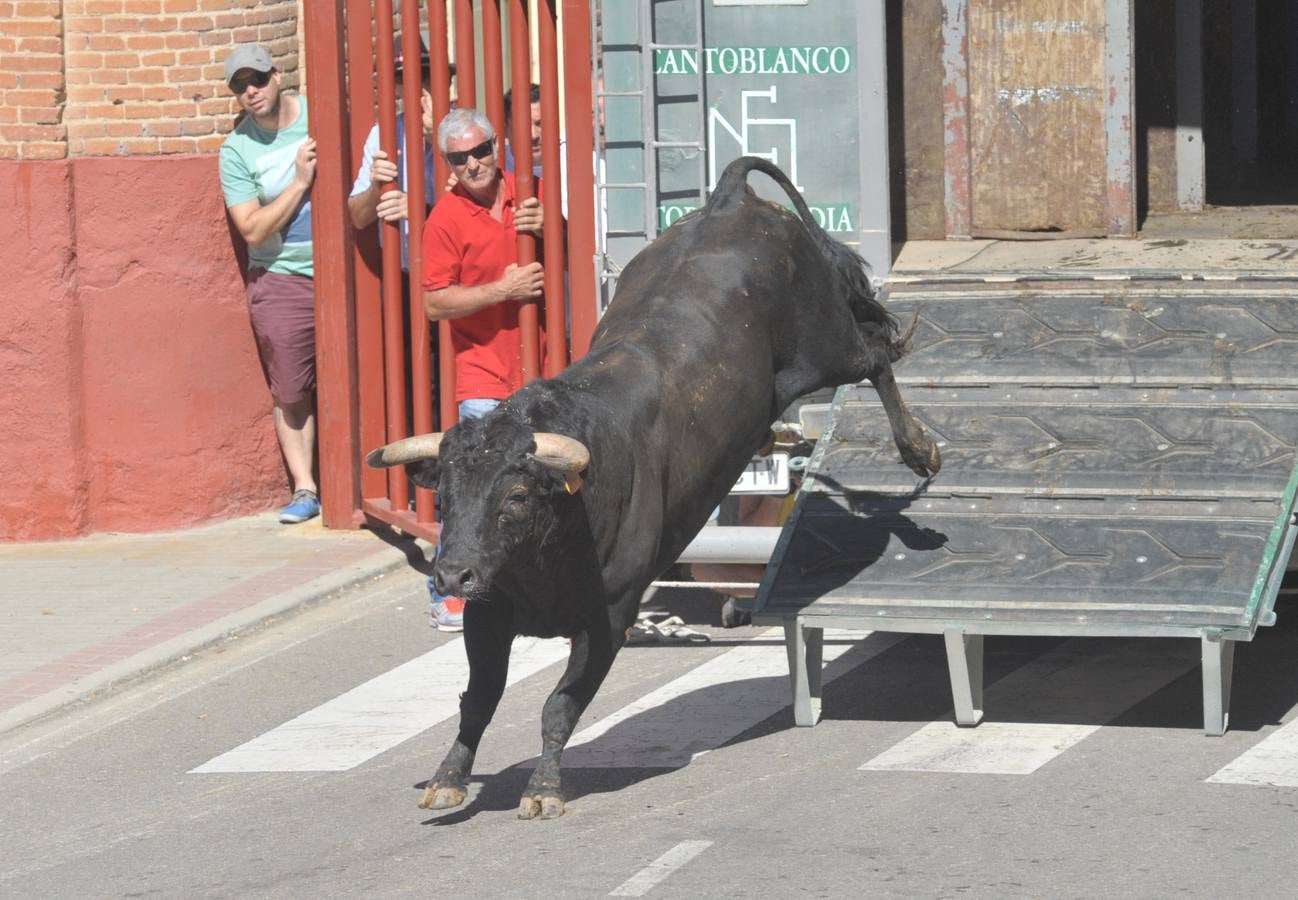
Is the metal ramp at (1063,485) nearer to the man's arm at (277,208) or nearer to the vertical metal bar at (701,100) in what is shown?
the vertical metal bar at (701,100)

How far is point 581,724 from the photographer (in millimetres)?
8750

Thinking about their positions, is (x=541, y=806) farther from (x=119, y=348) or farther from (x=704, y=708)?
(x=119, y=348)

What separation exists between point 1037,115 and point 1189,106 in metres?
1.33

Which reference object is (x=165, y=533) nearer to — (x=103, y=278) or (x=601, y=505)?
(x=103, y=278)

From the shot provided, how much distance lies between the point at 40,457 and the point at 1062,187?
5919 millimetres

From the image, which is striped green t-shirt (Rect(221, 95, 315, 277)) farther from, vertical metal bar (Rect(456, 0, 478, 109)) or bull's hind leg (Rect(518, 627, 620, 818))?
bull's hind leg (Rect(518, 627, 620, 818))

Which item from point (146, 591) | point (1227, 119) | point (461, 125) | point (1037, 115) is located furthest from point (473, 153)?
point (1227, 119)

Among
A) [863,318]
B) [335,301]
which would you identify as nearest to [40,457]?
[335,301]

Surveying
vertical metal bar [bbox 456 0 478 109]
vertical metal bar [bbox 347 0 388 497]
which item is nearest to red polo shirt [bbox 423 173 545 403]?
vertical metal bar [bbox 456 0 478 109]

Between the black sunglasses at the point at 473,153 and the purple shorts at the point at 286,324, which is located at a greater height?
the black sunglasses at the point at 473,153

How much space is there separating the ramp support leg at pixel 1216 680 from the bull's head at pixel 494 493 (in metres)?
2.39

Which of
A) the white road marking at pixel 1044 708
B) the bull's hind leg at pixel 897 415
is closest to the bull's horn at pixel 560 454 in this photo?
the white road marking at pixel 1044 708

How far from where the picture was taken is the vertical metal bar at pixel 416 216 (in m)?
11.2

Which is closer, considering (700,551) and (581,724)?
(581,724)
